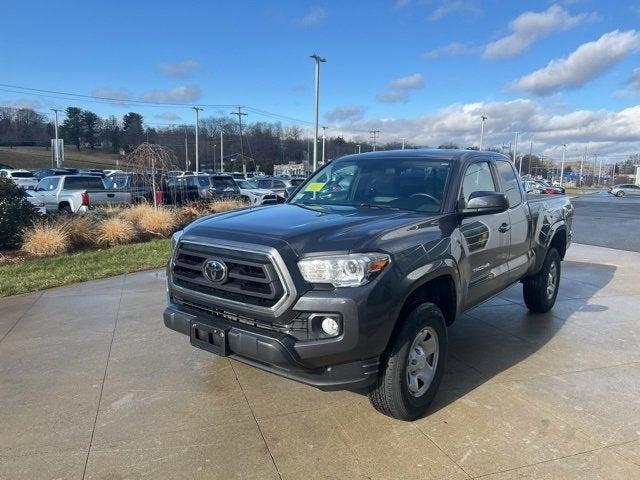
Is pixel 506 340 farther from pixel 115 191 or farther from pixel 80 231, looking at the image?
pixel 115 191

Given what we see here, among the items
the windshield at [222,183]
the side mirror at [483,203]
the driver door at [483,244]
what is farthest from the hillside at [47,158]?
the side mirror at [483,203]

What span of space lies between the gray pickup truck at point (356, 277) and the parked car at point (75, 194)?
1392cm

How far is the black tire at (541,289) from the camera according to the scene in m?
5.66

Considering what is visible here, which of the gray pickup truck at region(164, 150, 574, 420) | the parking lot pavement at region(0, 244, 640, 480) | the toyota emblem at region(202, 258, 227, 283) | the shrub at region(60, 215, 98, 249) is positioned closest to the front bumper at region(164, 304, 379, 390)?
the gray pickup truck at region(164, 150, 574, 420)

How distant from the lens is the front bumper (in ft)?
9.22

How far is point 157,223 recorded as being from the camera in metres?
12.5

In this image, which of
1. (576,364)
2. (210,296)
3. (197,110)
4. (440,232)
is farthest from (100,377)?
(197,110)

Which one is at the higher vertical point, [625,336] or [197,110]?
[197,110]

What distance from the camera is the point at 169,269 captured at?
12.0 feet

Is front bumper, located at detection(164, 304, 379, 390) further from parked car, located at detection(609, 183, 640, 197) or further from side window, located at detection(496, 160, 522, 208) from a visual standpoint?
parked car, located at detection(609, 183, 640, 197)

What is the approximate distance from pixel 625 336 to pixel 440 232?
295cm

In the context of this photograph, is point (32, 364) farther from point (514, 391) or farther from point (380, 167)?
point (514, 391)

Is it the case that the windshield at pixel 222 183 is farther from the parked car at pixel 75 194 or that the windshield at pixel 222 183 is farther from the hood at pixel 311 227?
the hood at pixel 311 227

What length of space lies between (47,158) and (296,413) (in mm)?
99088
